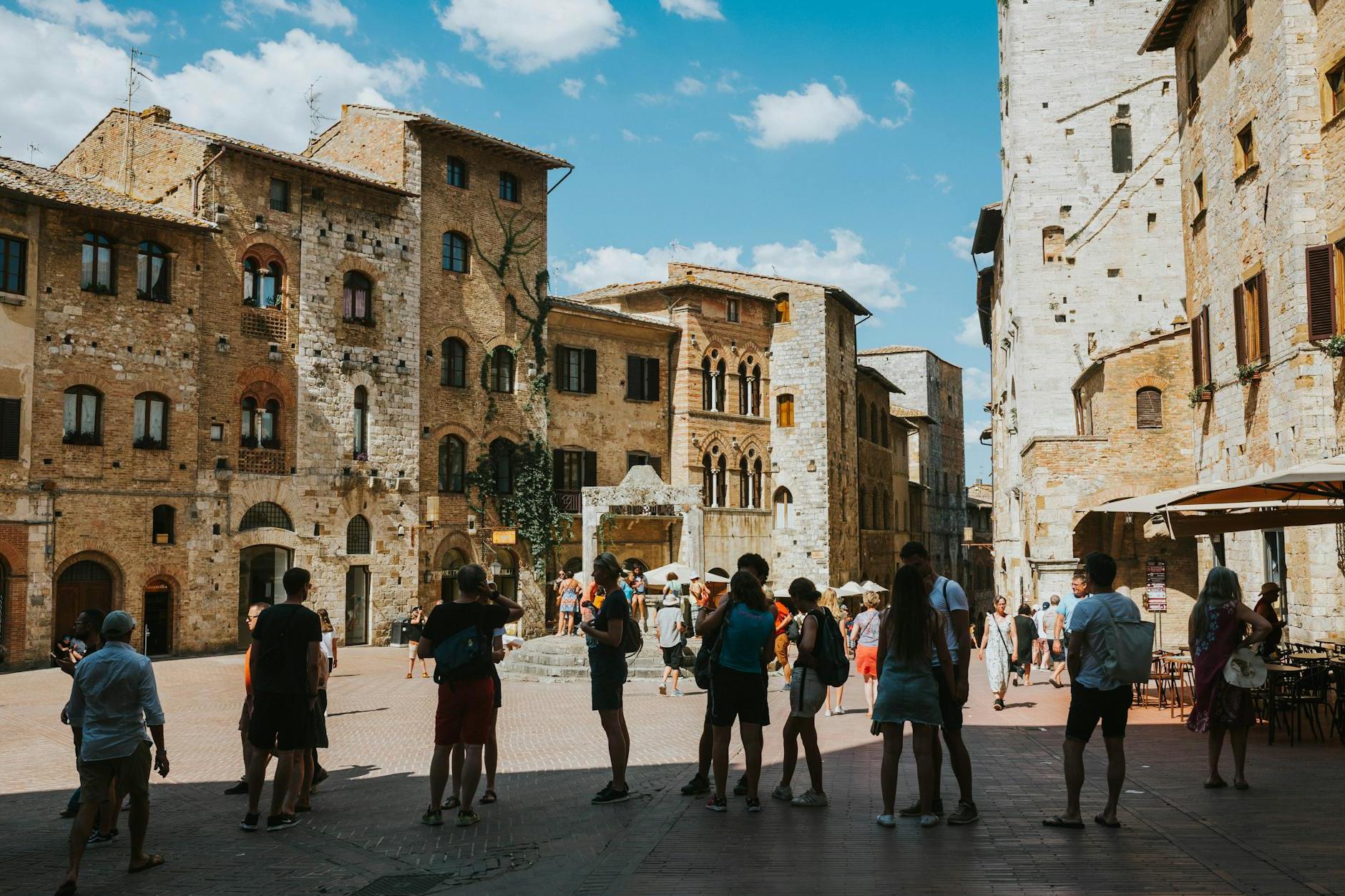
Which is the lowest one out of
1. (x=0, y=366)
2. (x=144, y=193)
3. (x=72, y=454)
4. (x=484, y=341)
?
(x=72, y=454)

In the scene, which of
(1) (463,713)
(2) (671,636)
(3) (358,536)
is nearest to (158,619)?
(3) (358,536)

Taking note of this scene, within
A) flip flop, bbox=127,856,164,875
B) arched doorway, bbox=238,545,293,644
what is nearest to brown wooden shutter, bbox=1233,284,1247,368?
flip flop, bbox=127,856,164,875

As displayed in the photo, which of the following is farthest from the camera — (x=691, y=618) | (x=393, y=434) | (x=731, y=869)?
(x=393, y=434)

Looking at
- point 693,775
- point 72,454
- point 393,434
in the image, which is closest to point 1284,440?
point 693,775

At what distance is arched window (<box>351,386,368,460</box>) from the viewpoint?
3111 cm

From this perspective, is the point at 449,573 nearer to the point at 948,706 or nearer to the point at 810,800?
the point at 810,800

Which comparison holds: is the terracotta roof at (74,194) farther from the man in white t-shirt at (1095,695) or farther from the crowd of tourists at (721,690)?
the man in white t-shirt at (1095,695)

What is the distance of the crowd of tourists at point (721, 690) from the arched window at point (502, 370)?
25.4 metres

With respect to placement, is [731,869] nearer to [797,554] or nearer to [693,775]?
[693,775]

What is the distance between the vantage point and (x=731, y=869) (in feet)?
22.4

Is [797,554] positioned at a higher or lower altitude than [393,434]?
lower

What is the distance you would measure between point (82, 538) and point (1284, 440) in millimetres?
24175

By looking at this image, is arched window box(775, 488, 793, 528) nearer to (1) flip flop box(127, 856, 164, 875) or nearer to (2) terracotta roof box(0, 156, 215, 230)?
(2) terracotta roof box(0, 156, 215, 230)

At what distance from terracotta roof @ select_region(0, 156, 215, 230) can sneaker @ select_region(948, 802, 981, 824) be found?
24181mm
